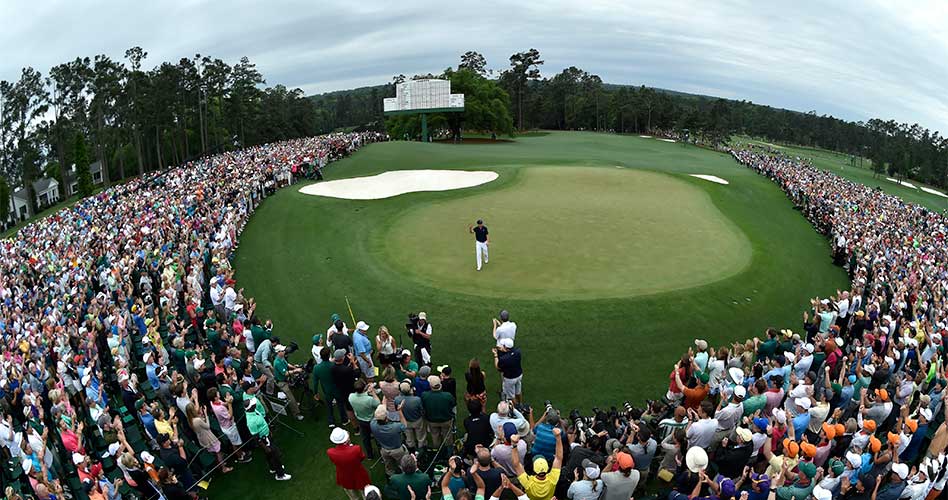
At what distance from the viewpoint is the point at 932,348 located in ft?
41.0

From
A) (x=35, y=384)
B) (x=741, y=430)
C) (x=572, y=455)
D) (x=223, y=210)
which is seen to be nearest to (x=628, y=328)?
(x=741, y=430)

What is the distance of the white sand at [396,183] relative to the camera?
30344mm

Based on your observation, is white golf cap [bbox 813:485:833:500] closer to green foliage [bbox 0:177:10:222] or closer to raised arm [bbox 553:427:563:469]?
raised arm [bbox 553:427:563:469]

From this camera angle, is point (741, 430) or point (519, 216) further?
point (519, 216)

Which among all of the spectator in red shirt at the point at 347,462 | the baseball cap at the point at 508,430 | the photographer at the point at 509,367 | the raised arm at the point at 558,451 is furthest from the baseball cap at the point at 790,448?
the spectator in red shirt at the point at 347,462

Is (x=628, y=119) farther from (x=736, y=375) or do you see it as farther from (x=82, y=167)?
(x=736, y=375)

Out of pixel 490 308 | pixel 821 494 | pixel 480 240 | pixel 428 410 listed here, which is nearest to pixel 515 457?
Answer: pixel 428 410

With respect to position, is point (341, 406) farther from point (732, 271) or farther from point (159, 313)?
point (732, 271)

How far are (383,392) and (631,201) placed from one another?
71.6ft

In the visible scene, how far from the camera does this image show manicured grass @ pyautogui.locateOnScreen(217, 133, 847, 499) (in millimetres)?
12148

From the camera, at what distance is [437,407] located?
9.38 metres

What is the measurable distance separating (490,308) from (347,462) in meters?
8.35

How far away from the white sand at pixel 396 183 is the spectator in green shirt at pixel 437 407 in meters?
20.8

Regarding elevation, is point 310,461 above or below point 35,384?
below
